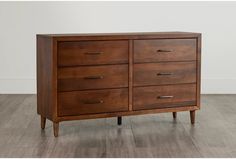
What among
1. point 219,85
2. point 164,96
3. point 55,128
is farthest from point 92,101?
point 219,85

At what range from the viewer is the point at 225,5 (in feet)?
18.0

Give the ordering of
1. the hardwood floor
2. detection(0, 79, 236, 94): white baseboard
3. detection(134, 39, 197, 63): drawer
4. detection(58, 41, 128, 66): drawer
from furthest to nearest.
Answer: detection(0, 79, 236, 94): white baseboard → detection(134, 39, 197, 63): drawer → detection(58, 41, 128, 66): drawer → the hardwood floor

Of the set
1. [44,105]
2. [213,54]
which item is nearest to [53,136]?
[44,105]

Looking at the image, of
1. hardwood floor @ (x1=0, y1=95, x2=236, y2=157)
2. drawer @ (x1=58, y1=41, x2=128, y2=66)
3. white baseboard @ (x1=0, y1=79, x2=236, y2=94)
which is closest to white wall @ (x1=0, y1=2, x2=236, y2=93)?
white baseboard @ (x1=0, y1=79, x2=236, y2=94)

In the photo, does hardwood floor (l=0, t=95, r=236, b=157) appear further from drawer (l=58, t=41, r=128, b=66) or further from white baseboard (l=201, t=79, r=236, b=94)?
white baseboard (l=201, t=79, r=236, b=94)

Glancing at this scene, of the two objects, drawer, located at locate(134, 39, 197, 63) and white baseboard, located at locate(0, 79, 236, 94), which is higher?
drawer, located at locate(134, 39, 197, 63)

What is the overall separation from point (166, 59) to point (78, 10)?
66.2 inches

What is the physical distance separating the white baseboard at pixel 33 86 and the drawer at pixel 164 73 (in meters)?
1.54

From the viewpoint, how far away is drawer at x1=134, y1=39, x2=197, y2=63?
3.88 metres

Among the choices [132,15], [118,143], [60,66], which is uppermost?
[132,15]

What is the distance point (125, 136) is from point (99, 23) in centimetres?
190

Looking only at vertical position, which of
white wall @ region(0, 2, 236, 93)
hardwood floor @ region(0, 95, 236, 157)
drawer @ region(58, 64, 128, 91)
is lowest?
hardwood floor @ region(0, 95, 236, 157)

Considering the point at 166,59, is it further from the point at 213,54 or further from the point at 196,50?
the point at 213,54

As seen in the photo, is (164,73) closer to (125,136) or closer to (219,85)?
(125,136)
